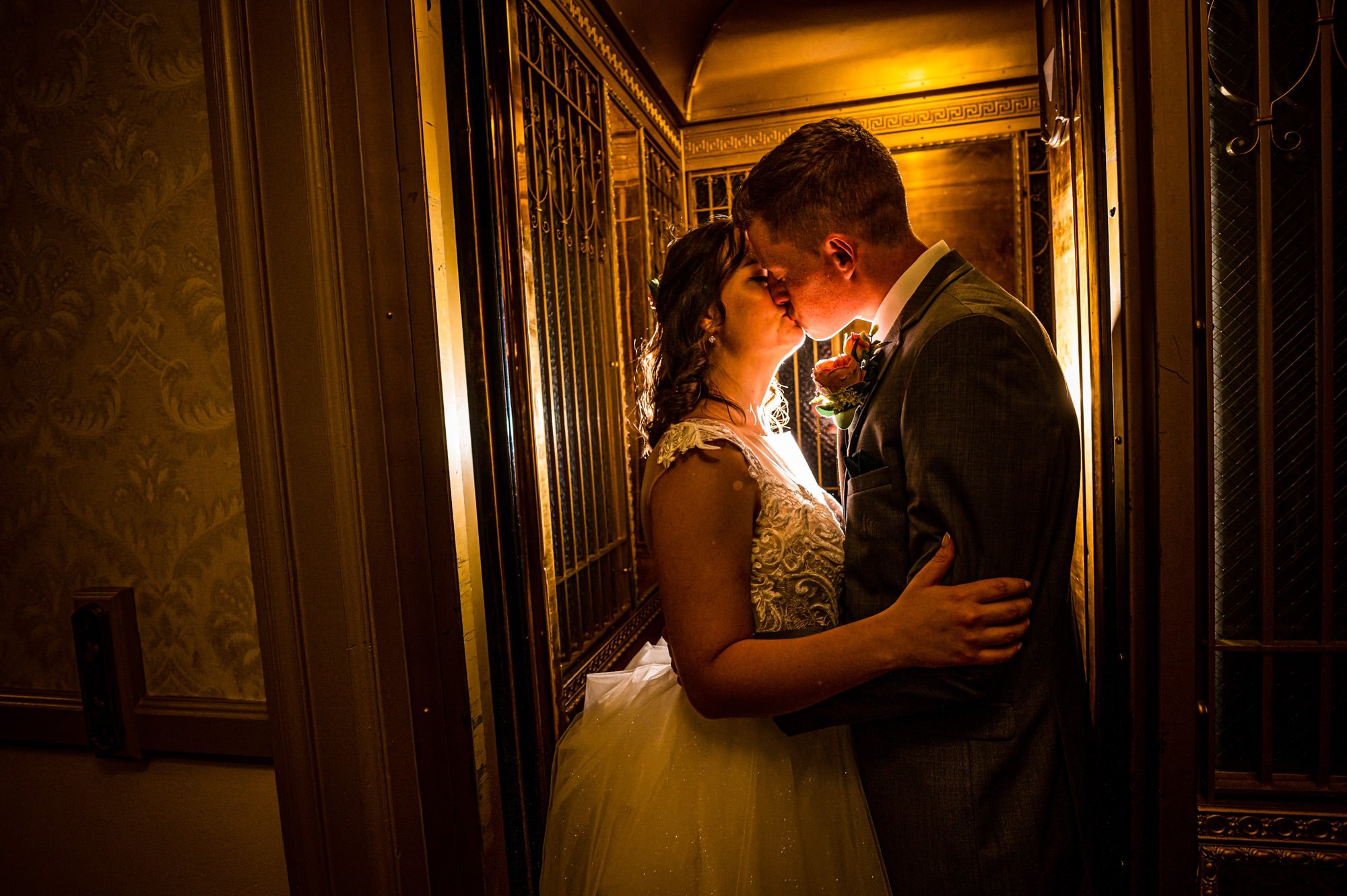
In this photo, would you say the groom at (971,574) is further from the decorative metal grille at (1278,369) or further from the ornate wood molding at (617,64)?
the ornate wood molding at (617,64)

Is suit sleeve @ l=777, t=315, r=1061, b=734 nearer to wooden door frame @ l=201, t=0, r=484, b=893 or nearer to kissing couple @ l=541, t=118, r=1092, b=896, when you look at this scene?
kissing couple @ l=541, t=118, r=1092, b=896

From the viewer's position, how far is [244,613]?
115 cm

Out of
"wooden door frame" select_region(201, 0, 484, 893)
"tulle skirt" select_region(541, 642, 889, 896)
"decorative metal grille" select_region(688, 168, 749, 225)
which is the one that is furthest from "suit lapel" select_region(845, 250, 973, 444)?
Answer: "decorative metal grille" select_region(688, 168, 749, 225)

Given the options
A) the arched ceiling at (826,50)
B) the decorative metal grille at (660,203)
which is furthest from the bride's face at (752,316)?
the arched ceiling at (826,50)

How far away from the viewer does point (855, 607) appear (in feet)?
3.84

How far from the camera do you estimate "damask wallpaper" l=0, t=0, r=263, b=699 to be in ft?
3.65

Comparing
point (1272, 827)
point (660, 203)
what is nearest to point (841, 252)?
point (1272, 827)

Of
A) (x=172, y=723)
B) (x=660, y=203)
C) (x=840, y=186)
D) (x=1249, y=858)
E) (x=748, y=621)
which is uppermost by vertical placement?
(x=660, y=203)

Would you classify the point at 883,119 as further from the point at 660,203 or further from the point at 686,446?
the point at 686,446

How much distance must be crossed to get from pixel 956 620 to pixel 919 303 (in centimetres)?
53

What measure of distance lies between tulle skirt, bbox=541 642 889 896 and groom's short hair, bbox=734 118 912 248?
954 mm

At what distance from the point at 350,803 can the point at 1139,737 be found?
1.25 metres

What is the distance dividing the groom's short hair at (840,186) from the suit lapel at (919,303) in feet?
0.41

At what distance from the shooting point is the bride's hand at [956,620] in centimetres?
99
